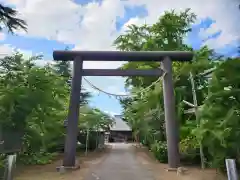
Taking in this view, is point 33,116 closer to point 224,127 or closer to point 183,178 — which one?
point 183,178

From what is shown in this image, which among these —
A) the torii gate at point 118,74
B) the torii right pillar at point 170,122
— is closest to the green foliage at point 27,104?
the torii gate at point 118,74

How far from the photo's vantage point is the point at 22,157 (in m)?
13.8

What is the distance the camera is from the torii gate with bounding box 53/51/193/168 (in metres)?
11.5

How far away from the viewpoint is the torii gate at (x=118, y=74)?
452 inches

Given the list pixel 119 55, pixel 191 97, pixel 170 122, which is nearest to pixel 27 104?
pixel 119 55

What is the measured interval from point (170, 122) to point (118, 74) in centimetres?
317

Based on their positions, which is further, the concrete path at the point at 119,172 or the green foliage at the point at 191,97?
the concrete path at the point at 119,172

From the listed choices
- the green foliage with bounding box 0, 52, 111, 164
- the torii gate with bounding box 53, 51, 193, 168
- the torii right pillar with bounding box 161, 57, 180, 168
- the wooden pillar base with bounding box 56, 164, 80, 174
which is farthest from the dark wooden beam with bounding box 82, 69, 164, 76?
the wooden pillar base with bounding box 56, 164, 80, 174

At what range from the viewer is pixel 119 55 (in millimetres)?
12273

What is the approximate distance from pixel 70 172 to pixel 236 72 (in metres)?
7.17

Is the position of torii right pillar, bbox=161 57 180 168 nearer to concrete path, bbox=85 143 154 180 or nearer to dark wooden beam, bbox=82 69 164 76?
dark wooden beam, bbox=82 69 164 76

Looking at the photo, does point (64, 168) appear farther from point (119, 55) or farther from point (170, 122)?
point (119, 55)

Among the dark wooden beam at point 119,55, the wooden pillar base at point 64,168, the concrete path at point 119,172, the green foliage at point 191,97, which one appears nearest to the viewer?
the green foliage at point 191,97

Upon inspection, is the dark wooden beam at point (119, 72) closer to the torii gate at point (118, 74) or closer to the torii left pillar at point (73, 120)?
the torii gate at point (118, 74)
